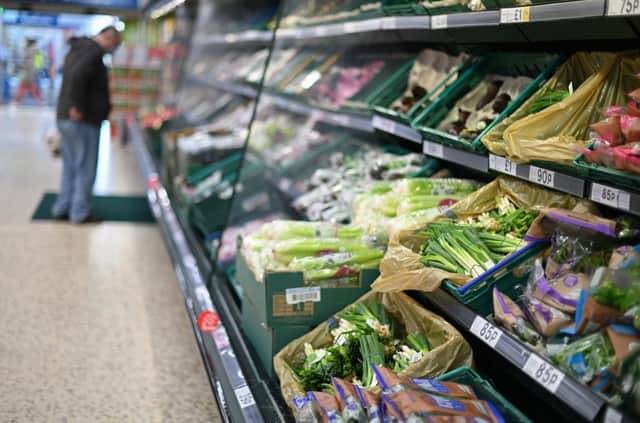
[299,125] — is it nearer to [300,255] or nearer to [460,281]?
[300,255]

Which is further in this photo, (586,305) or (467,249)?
(467,249)

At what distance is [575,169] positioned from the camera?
6.51 feet

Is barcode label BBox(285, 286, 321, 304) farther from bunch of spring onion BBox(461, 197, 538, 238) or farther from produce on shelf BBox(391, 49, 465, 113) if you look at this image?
produce on shelf BBox(391, 49, 465, 113)

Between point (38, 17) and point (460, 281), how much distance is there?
1736 centimetres

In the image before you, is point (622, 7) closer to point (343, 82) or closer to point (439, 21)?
point (439, 21)

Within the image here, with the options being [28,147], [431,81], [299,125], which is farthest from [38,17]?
[431,81]

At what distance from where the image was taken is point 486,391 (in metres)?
1.93

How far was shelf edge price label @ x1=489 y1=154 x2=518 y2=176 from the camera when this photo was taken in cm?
229

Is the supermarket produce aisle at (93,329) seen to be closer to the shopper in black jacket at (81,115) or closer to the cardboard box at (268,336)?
the shopper in black jacket at (81,115)

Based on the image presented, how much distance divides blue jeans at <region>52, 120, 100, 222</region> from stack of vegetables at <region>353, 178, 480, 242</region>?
11.4ft

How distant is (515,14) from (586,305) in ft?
3.50

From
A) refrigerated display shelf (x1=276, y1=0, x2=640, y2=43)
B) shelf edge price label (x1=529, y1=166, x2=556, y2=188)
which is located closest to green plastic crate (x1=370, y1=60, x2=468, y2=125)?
refrigerated display shelf (x1=276, y1=0, x2=640, y2=43)

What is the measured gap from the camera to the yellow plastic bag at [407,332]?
6.99 feet

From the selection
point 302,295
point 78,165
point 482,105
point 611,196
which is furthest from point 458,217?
point 78,165
